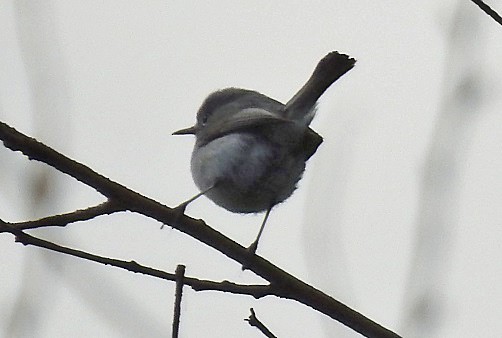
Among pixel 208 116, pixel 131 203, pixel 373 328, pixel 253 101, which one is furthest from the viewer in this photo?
pixel 208 116

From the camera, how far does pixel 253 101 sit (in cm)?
399

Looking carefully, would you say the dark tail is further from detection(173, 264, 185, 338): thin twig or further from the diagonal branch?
detection(173, 264, 185, 338): thin twig

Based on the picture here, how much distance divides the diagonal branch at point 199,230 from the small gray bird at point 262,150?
1012mm

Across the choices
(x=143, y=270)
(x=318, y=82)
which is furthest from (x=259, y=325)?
(x=318, y=82)

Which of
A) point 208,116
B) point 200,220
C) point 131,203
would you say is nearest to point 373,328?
point 200,220

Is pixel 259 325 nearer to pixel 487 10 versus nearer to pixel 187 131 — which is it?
pixel 487 10

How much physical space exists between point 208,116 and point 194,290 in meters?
2.14

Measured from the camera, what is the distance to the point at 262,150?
3576 millimetres

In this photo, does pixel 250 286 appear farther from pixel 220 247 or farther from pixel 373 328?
pixel 373 328

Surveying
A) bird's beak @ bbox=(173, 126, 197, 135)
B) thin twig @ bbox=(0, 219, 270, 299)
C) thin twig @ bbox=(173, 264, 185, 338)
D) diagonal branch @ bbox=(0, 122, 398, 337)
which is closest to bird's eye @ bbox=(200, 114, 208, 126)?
bird's beak @ bbox=(173, 126, 197, 135)

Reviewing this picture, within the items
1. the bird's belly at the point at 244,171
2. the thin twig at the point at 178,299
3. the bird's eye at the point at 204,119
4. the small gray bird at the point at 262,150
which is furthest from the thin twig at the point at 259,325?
the bird's eye at the point at 204,119

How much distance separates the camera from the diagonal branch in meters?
1.82

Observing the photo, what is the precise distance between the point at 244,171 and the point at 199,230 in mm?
1282

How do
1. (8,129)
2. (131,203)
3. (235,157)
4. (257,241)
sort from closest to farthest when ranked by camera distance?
(8,129)
(131,203)
(257,241)
(235,157)
